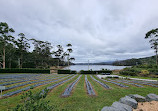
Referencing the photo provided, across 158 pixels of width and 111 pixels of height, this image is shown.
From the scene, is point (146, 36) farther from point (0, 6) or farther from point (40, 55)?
point (40, 55)

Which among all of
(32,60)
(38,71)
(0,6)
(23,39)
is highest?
(23,39)

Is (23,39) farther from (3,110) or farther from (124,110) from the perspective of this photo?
(124,110)

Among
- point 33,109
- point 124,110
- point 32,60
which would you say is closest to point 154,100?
point 124,110

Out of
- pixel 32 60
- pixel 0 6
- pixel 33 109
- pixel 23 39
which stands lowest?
pixel 33 109

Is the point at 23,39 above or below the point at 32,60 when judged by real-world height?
above

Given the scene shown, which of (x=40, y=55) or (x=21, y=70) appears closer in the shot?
(x=21, y=70)

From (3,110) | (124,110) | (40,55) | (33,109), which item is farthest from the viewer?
(40,55)

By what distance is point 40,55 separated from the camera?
30047 mm

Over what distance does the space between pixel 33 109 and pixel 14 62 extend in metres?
35.4

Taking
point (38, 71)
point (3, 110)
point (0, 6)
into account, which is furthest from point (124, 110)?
point (38, 71)

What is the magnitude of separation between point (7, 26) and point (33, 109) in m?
24.1

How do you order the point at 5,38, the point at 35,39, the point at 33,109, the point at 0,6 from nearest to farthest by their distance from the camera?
the point at 33,109 → the point at 0,6 → the point at 5,38 → the point at 35,39

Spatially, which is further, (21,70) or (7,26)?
(21,70)

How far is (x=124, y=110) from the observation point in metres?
2.27
